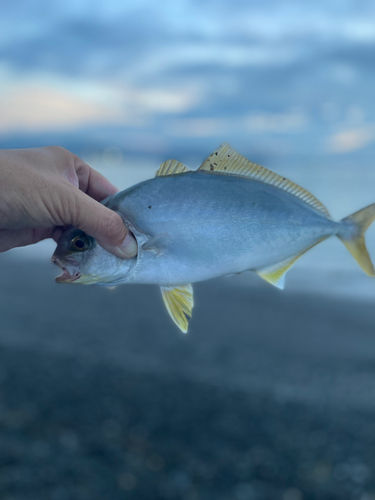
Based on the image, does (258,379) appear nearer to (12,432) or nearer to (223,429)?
(223,429)

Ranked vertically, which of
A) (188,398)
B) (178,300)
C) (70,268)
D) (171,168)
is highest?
(171,168)

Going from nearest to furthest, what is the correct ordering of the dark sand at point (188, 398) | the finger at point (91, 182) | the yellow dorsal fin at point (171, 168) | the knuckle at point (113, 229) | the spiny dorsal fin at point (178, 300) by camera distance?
1. the knuckle at point (113, 229)
2. the yellow dorsal fin at point (171, 168)
3. the spiny dorsal fin at point (178, 300)
4. the finger at point (91, 182)
5. the dark sand at point (188, 398)

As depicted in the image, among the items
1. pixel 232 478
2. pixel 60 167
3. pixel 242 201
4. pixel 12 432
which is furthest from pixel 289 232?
pixel 12 432

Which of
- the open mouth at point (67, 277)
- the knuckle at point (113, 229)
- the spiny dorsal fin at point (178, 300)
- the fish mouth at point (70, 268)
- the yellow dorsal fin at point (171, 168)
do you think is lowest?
the spiny dorsal fin at point (178, 300)

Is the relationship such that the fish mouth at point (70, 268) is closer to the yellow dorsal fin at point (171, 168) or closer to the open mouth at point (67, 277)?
the open mouth at point (67, 277)

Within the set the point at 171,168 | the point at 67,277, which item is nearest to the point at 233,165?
the point at 171,168

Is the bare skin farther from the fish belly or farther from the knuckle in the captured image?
the fish belly

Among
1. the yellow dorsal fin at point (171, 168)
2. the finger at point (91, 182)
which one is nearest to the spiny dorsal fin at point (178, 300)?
the yellow dorsal fin at point (171, 168)

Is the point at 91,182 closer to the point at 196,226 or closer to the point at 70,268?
the point at 70,268
